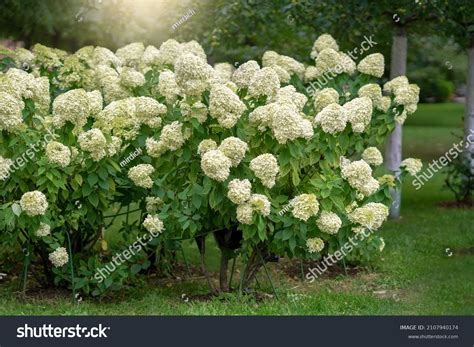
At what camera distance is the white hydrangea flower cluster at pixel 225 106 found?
21.5 feet

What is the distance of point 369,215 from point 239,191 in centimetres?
121

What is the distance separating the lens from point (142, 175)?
7090 millimetres

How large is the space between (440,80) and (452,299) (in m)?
18.7

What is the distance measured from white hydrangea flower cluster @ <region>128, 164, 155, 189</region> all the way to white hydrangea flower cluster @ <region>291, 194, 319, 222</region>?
4.07ft

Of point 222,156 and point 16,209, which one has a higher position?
point 222,156

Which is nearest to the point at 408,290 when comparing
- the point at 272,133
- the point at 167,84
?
the point at 272,133

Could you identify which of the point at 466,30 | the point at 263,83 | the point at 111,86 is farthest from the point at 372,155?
the point at 466,30

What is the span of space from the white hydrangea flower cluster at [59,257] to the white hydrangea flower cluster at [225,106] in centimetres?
170

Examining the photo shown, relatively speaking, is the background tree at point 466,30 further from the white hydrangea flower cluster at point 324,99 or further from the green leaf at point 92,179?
the green leaf at point 92,179

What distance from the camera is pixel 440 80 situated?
2552 cm

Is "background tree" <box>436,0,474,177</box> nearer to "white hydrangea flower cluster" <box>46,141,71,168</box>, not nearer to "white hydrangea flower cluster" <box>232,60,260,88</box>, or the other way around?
"white hydrangea flower cluster" <box>232,60,260,88</box>

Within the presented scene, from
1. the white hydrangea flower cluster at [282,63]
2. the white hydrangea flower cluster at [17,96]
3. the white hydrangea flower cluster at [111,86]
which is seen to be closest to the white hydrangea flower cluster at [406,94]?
the white hydrangea flower cluster at [282,63]

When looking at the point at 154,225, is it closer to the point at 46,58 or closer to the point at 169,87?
the point at 169,87

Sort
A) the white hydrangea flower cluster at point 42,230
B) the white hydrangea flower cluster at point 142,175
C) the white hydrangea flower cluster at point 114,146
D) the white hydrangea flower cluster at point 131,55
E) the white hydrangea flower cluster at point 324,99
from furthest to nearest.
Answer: the white hydrangea flower cluster at point 131,55
the white hydrangea flower cluster at point 324,99
the white hydrangea flower cluster at point 142,175
the white hydrangea flower cluster at point 114,146
the white hydrangea flower cluster at point 42,230
